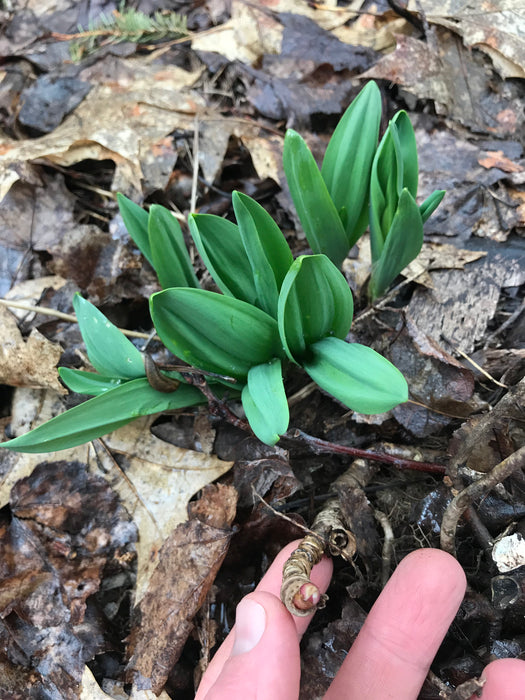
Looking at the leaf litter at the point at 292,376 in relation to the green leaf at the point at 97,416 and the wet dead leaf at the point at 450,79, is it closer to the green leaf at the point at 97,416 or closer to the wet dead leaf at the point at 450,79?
the wet dead leaf at the point at 450,79

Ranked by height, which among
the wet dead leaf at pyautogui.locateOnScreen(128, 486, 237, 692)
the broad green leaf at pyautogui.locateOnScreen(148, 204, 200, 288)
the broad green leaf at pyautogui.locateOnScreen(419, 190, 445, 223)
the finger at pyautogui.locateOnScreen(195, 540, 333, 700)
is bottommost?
the wet dead leaf at pyautogui.locateOnScreen(128, 486, 237, 692)

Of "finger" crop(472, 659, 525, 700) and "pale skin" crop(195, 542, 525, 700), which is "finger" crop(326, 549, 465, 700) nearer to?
"pale skin" crop(195, 542, 525, 700)

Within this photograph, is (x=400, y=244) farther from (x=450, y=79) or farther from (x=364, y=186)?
(x=450, y=79)

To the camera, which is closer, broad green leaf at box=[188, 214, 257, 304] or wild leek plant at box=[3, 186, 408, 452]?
wild leek plant at box=[3, 186, 408, 452]

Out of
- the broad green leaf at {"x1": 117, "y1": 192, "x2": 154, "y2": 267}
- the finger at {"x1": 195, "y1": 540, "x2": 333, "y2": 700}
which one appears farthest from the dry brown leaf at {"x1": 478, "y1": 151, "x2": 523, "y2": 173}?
the finger at {"x1": 195, "y1": 540, "x2": 333, "y2": 700}

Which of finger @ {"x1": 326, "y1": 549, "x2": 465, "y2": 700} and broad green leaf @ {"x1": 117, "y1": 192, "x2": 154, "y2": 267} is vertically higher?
broad green leaf @ {"x1": 117, "y1": 192, "x2": 154, "y2": 267}

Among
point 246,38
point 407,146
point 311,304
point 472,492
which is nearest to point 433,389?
point 472,492
